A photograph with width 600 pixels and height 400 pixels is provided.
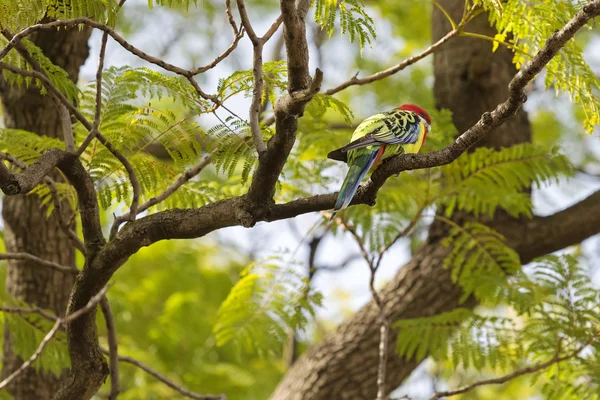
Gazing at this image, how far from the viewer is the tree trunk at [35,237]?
4688 millimetres

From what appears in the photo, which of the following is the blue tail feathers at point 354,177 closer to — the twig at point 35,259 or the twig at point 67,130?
the twig at point 67,130

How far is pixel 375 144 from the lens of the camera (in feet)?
10.2

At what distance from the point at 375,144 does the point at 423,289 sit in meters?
2.58

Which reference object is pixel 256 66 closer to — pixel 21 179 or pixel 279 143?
pixel 279 143

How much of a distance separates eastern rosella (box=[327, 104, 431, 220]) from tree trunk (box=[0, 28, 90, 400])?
221 cm

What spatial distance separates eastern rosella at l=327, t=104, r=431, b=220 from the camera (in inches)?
113

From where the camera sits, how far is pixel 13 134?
378cm

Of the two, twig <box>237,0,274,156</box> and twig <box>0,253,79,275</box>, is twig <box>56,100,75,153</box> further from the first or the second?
twig <box>237,0,274,156</box>

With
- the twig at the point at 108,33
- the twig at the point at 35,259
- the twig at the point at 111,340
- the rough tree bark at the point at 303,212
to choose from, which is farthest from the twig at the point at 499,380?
the twig at the point at 108,33

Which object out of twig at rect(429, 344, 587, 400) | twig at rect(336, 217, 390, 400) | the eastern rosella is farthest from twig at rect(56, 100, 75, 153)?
twig at rect(429, 344, 587, 400)

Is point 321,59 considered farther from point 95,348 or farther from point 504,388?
point 95,348

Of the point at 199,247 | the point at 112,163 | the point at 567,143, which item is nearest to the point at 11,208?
the point at 112,163

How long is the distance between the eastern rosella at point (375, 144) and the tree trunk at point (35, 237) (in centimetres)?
221

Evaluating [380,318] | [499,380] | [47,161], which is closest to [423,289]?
[380,318]
